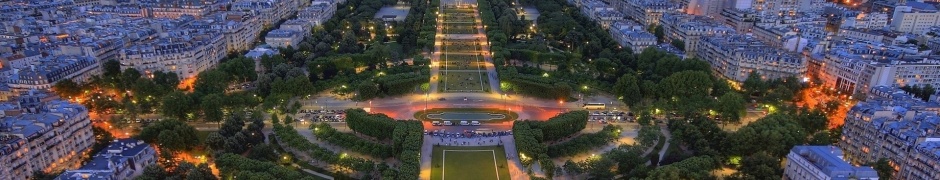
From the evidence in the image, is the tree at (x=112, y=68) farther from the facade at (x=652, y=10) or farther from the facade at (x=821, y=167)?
the facade at (x=652, y=10)

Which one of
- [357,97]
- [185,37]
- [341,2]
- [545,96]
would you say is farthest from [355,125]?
[341,2]

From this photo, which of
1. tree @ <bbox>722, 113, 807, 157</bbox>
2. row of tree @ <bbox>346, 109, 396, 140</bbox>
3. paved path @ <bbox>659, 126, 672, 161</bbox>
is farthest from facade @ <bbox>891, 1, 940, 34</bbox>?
row of tree @ <bbox>346, 109, 396, 140</bbox>

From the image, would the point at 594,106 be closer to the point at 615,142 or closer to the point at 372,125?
the point at 615,142

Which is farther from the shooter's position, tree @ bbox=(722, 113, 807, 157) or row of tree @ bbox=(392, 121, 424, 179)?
tree @ bbox=(722, 113, 807, 157)

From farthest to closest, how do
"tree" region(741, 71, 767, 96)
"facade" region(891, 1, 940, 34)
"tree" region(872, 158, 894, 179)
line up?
"facade" region(891, 1, 940, 34) < "tree" region(741, 71, 767, 96) < "tree" region(872, 158, 894, 179)

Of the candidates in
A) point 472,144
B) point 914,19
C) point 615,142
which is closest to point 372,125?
point 472,144

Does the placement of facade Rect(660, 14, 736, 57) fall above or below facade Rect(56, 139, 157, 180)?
above

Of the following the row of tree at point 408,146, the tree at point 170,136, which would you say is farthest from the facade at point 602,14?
the tree at point 170,136

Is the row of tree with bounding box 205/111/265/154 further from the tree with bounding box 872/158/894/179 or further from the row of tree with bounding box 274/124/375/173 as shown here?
the tree with bounding box 872/158/894/179
